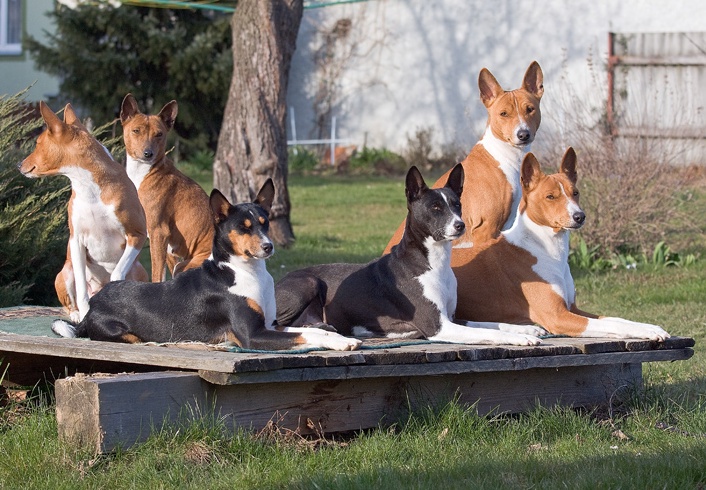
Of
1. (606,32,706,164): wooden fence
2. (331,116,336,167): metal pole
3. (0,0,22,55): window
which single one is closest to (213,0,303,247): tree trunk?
(606,32,706,164): wooden fence

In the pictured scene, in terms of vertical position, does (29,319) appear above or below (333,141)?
below

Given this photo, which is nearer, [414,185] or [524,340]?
[524,340]

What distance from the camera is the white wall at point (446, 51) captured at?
20.6 meters

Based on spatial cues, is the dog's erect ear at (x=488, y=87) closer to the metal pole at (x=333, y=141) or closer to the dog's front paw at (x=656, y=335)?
the dog's front paw at (x=656, y=335)

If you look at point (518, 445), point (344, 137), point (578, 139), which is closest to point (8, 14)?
point (344, 137)

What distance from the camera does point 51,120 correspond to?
5.77m

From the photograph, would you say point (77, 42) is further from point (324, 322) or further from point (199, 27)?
point (324, 322)

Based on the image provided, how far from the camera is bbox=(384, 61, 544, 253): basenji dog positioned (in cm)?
630

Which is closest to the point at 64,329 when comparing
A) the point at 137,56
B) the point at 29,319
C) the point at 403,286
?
the point at 29,319

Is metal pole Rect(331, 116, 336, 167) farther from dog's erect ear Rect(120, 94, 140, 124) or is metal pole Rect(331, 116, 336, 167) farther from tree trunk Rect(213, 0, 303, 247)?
dog's erect ear Rect(120, 94, 140, 124)

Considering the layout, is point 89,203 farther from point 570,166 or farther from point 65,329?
point 570,166

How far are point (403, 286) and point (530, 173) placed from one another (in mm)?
991

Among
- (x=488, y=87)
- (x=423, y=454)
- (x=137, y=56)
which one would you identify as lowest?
(x=423, y=454)

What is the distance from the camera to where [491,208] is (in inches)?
248
